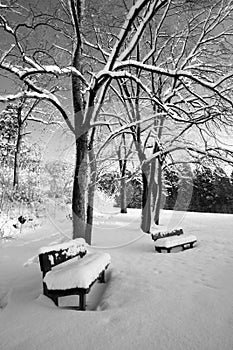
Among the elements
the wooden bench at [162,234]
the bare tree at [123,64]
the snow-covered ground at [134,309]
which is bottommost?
the snow-covered ground at [134,309]

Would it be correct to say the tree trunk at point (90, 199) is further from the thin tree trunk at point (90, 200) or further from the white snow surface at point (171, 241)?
the white snow surface at point (171, 241)

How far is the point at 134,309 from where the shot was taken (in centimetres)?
325

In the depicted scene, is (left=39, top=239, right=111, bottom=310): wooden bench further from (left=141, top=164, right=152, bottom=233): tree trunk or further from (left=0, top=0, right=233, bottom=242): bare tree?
(left=141, top=164, right=152, bottom=233): tree trunk

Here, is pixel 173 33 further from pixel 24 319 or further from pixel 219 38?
pixel 24 319

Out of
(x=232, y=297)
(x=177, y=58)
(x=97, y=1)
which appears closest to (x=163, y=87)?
(x=177, y=58)

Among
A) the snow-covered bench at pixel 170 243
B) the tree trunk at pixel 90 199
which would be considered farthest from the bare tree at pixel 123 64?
the snow-covered bench at pixel 170 243

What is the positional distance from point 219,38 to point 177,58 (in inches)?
69.2

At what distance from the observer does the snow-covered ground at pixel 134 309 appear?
2551 millimetres

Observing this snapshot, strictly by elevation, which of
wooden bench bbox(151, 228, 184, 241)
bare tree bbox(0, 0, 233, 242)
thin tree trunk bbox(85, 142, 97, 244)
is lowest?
wooden bench bbox(151, 228, 184, 241)

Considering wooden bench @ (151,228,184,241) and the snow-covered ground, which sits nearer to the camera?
the snow-covered ground

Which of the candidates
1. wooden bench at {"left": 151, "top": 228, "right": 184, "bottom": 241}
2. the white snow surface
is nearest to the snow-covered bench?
the white snow surface

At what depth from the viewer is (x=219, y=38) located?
10.0 metres

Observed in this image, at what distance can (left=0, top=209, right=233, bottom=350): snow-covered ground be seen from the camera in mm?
2551

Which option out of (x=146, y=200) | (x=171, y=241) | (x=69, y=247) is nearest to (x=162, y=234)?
(x=171, y=241)
